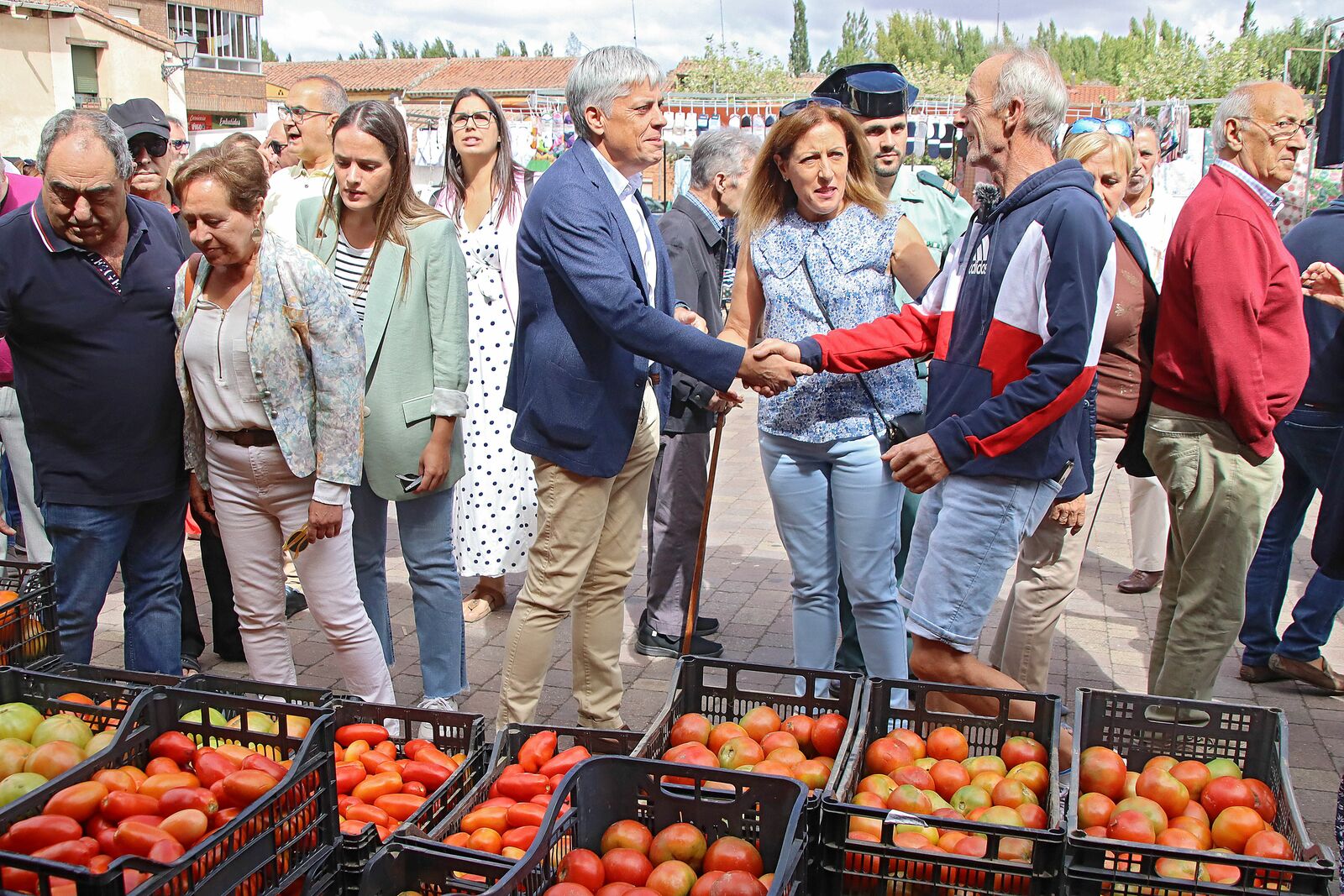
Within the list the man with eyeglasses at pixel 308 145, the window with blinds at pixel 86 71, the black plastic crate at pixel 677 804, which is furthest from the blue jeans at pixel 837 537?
the window with blinds at pixel 86 71

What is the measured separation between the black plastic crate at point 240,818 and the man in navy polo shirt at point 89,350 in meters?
1.14

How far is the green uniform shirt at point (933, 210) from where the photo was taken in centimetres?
445

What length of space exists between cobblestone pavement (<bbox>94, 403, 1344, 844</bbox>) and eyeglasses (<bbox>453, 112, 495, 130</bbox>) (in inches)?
87.2

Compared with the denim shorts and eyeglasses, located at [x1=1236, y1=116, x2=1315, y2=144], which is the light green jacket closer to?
the denim shorts

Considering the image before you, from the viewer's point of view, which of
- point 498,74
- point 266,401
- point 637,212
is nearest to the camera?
point 266,401

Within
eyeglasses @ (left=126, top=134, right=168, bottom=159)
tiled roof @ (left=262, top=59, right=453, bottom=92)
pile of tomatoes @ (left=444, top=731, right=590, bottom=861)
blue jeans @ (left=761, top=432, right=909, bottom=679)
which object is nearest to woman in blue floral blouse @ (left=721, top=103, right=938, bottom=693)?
blue jeans @ (left=761, top=432, right=909, bottom=679)

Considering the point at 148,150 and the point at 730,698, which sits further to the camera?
the point at 148,150

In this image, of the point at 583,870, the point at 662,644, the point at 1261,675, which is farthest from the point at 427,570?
the point at 1261,675

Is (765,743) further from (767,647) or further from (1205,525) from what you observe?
(767,647)

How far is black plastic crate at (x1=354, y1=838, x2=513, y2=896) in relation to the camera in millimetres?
1906

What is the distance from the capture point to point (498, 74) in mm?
61562

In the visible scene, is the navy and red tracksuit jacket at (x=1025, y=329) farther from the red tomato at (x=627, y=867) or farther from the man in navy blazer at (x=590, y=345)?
the red tomato at (x=627, y=867)

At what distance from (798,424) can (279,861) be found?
1994mm

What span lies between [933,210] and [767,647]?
1988mm
